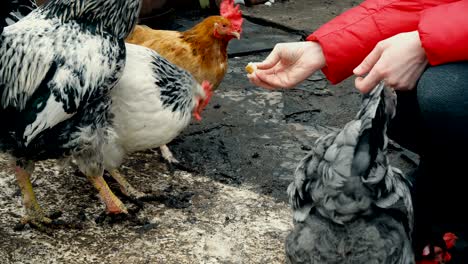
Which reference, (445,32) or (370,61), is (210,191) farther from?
(445,32)

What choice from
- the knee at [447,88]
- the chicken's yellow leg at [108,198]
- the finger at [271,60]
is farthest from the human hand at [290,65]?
the chicken's yellow leg at [108,198]

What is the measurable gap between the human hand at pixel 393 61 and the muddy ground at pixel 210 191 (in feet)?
3.34

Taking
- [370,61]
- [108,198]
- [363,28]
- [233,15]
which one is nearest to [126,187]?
[108,198]

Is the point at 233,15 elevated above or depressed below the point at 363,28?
below

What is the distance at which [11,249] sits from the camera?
2.74 meters

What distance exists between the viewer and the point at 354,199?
6.15ft

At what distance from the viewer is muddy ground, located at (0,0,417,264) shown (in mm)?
2744

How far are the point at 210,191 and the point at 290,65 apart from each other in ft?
3.64

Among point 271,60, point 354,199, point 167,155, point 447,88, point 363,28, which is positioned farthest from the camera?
point 167,155

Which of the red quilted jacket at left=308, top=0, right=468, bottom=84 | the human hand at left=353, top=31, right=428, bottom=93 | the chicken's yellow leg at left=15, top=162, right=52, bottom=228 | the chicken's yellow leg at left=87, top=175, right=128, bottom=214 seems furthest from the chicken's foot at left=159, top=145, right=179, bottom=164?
the human hand at left=353, top=31, right=428, bottom=93

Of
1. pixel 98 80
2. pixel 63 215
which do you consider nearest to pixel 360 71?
pixel 98 80

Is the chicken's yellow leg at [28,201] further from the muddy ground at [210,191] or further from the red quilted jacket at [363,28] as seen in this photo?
the red quilted jacket at [363,28]

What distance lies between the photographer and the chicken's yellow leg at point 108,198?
3.00m

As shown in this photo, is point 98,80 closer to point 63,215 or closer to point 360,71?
point 63,215
